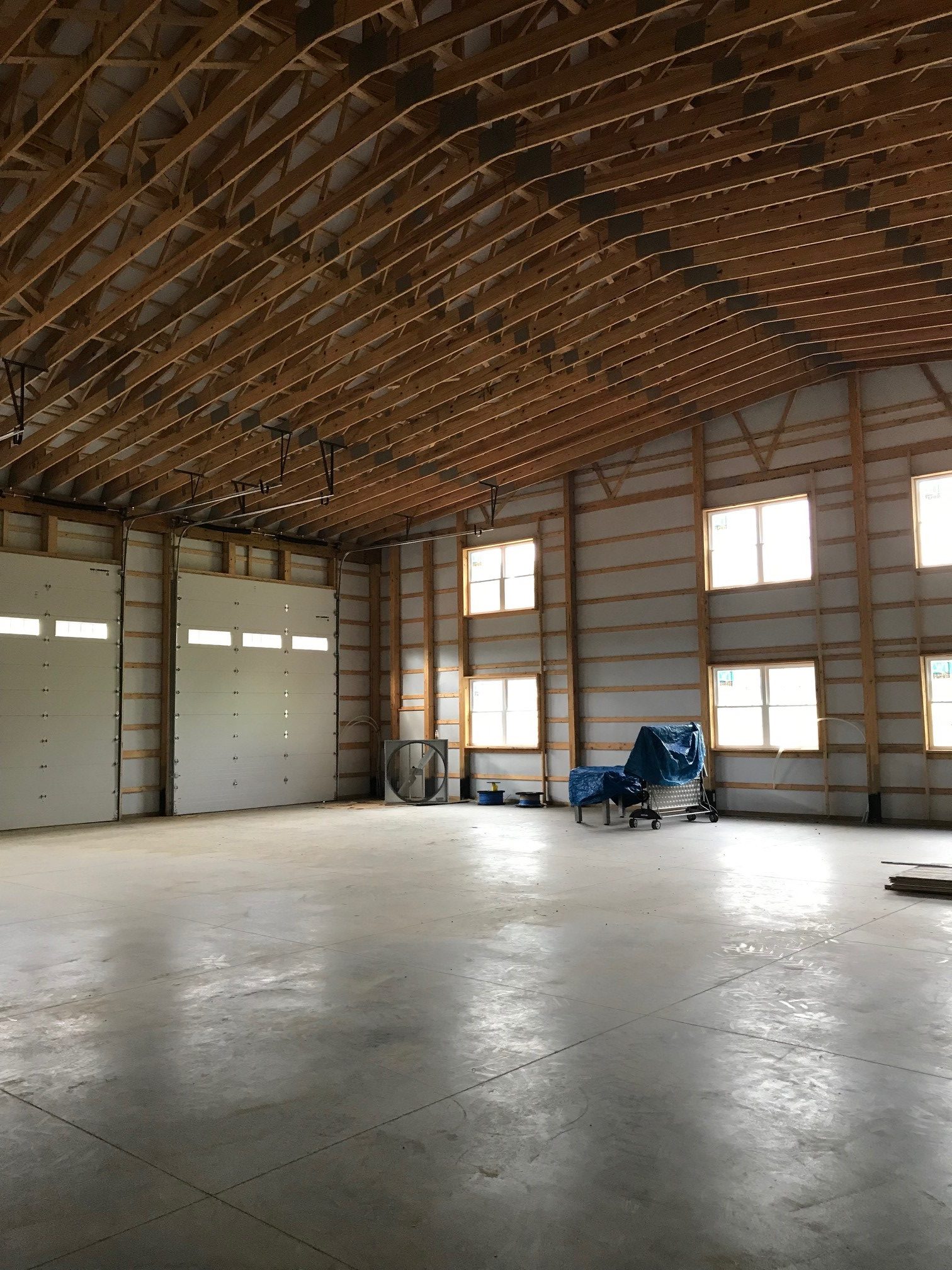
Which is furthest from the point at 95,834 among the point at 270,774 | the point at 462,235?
the point at 462,235

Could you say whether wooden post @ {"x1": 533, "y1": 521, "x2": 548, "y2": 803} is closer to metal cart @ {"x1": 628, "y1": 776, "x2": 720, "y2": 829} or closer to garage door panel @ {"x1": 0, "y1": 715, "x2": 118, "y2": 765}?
metal cart @ {"x1": 628, "y1": 776, "x2": 720, "y2": 829}

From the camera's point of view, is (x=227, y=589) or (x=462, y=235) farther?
(x=227, y=589)

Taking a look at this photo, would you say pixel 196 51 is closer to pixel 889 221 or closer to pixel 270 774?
pixel 889 221

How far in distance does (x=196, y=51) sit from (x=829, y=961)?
276 inches

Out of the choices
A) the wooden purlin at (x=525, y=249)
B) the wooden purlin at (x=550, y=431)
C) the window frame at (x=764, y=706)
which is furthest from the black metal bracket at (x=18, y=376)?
the window frame at (x=764, y=706)

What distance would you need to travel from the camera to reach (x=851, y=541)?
43.4 feet

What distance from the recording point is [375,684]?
62.6ft

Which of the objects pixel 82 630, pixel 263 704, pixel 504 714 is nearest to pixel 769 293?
pixel 504 714

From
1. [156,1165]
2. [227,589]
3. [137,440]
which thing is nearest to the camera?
[156,1165]

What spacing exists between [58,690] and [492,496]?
311 inches

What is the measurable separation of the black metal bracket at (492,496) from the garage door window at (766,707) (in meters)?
4.72

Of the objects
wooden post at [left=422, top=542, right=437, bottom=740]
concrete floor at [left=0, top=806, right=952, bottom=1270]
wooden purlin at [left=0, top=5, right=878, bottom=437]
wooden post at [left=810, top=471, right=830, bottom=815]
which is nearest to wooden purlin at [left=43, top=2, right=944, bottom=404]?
wooden purlin at [left=0, top=5, right=878, bottom=437]

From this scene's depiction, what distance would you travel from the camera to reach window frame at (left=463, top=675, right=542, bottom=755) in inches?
640

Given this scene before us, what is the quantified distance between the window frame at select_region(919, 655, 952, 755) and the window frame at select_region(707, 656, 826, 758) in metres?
1.36
